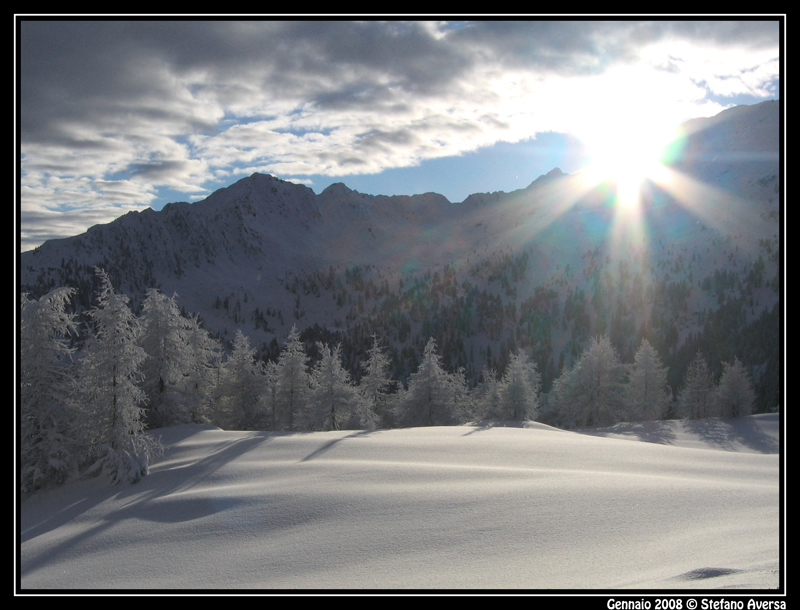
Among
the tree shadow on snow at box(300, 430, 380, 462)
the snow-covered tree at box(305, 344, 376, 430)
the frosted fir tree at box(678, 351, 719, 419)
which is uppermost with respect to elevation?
the tree shadow on snow at box(300, 430, 380, 462)

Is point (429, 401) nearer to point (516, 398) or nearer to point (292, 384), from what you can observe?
point (516, 398)

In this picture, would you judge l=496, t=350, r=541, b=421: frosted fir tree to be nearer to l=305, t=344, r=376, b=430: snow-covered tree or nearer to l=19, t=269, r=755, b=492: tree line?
l=19, t=269, r=755, b=492: tree line

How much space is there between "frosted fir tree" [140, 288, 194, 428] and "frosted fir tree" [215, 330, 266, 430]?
11.0m

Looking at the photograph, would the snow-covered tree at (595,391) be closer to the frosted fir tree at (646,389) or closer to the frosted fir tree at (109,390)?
the frosted fir tree at (646,389)

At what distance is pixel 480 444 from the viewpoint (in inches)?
572

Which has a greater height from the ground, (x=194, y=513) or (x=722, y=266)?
(x=722, y=266)

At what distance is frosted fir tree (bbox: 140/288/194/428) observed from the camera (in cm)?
2353

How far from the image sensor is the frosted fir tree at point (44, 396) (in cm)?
1466

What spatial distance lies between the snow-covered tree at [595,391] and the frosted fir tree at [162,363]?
32778mm

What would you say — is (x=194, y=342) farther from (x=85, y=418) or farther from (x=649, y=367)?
(x=649, y=367)

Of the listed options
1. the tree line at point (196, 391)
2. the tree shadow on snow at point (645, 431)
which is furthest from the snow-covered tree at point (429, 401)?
the tree shadow on snow at point (645, 431)

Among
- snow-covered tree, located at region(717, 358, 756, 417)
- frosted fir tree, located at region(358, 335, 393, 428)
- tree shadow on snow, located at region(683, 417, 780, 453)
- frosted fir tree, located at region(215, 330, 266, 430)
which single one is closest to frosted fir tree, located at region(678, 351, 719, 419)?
snow-covered tree, located at region(717, 358, 756, 417)
